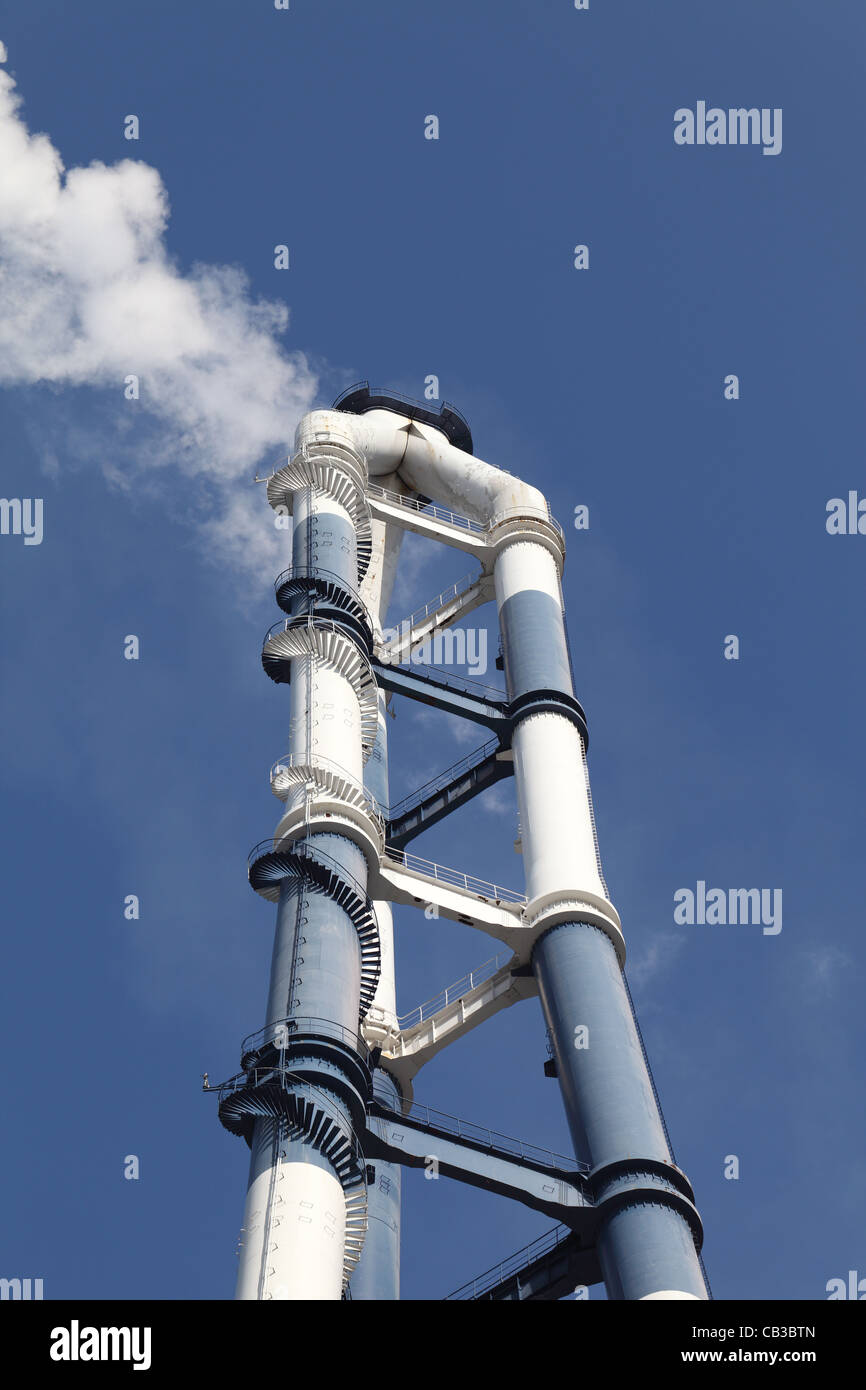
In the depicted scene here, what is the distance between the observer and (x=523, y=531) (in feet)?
168

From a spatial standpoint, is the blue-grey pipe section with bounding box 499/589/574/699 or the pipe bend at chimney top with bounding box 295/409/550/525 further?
the pipe bend at chimney top with bounding box 295/409/550/525

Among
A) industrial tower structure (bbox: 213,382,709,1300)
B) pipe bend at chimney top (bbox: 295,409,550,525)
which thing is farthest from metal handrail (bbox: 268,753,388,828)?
pipe bend at chimney top (bbox: 295,409,550,525)

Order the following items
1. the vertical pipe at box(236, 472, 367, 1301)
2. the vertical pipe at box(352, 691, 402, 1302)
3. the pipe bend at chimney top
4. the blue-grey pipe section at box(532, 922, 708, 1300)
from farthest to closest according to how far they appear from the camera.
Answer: the pipe bend at chimney top → the vertical pipe at box(352, 691, 402, 1302) → the blue-grey pipe section at box(532, 922, 708, 1300) → the vertical pipe at box(236, 472, 367, 1301)

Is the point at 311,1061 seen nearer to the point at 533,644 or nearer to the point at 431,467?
the point at 533,644

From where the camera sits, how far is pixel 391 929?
45.0 m

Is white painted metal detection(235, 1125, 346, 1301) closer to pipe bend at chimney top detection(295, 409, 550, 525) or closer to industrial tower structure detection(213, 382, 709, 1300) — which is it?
industrial tower structure detection(213, 382, 709, 1300)

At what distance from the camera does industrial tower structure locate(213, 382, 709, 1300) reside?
3098 centimetres

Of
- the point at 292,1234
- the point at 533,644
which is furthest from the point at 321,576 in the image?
the point at 292,1234

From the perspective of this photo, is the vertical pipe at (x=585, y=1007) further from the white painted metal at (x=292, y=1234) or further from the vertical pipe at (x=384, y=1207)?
the white painted metal at (x=292, y=1234)

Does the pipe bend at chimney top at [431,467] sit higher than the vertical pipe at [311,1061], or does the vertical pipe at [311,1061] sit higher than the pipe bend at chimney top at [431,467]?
the pipe bend at chimney top at [431,467]

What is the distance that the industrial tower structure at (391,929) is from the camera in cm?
3098

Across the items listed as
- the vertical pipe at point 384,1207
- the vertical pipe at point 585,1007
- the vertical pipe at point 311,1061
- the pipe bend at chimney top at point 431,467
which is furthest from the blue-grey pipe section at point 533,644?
the vertical pipe at point 384,1207
